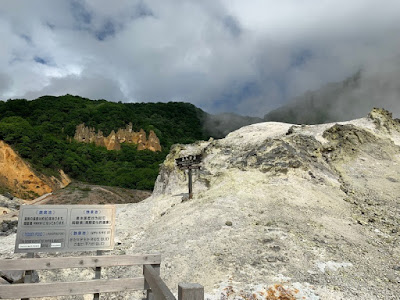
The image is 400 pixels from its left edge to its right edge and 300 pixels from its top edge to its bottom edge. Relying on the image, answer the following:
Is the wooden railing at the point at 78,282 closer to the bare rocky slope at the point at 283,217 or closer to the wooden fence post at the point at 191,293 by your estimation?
the wooden fence post at the point at 191,293

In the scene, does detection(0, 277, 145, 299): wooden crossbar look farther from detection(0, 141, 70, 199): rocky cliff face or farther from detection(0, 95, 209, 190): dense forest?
detection(0, 95, 209, 190): dense forest

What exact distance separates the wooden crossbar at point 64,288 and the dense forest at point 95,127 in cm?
4508

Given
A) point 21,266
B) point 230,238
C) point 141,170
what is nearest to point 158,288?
point 21,266

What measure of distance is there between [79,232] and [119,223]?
11.8m

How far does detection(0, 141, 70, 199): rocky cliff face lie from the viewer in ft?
134

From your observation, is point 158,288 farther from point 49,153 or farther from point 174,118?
point 174,118

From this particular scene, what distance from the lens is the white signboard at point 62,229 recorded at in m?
5.79

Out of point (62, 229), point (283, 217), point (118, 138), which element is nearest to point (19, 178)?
point (118, 138)

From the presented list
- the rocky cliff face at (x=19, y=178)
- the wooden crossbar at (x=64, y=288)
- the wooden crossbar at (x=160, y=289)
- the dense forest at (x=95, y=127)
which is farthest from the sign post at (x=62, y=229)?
the dense forest at (x=95, y=127)

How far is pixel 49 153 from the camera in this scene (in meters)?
50.8

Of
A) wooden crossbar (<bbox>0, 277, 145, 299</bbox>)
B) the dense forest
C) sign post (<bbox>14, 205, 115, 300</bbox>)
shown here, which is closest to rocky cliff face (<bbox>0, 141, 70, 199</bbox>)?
the dense forest

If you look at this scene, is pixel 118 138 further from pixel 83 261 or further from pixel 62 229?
pixel 83 261

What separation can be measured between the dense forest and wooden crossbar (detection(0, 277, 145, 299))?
4508cm

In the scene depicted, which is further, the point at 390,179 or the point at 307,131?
the point at 307,131
